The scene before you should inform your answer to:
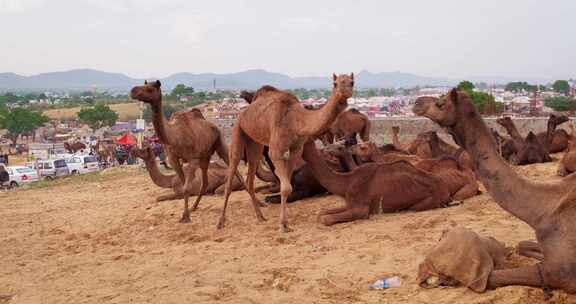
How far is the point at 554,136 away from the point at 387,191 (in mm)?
9269

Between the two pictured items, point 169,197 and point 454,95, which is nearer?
point 454,95

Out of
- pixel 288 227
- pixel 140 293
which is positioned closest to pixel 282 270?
pixel 140 293

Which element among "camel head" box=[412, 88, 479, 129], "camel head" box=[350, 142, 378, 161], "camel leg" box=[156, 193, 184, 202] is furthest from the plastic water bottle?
"camel leg" box=[156, 193, 184, 202]

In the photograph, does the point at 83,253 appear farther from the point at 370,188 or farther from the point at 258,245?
the point at 370,188

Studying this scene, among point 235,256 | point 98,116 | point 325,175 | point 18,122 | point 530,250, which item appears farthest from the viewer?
point 98,116

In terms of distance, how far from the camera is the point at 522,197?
17.5 ft

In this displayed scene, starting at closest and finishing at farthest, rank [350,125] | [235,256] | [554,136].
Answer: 1. [235,256]
2. [554,136]
3. [350,125]

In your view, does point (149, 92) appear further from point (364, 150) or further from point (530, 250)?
point (530, 250)

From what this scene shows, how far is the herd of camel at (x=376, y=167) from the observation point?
5.24 metres

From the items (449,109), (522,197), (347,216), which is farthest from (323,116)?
(522,197)

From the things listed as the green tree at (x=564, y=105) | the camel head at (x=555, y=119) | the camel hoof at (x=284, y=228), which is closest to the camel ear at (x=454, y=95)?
the camel hoof at (x=284, y=228)

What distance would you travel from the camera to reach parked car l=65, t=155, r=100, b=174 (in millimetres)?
31578

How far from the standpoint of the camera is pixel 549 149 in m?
16.1

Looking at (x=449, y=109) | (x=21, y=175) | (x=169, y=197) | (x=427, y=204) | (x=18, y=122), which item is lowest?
(x=18, y=122)
